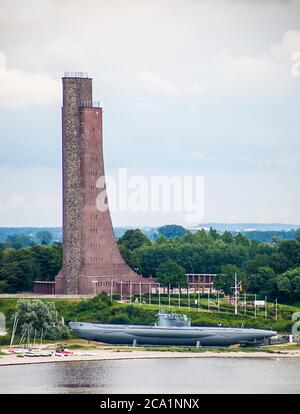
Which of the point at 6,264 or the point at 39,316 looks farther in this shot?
the point at 6,264

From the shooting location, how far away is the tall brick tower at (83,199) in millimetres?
137625

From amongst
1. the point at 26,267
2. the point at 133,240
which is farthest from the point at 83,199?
the point at 133,240

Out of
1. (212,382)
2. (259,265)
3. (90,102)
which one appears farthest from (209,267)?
(212,382)

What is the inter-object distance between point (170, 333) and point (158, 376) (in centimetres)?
1588

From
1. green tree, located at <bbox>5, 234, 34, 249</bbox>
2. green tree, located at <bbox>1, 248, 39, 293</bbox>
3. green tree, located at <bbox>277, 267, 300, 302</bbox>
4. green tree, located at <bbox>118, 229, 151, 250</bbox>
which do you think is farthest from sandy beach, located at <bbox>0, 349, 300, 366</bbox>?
green tree, located at <bbox>5, 234, 34, 249</bbox>

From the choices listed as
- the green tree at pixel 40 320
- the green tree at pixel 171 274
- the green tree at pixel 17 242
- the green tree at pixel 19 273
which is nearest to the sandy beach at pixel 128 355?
the green tree at pixel 40 320

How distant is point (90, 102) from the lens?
138250 millimetres

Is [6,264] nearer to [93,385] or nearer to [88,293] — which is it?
[88,293]

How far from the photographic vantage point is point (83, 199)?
138 m

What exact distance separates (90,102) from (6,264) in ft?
→ 38.9

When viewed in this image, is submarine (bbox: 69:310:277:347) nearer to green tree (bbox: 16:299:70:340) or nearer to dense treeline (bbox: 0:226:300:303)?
green tree (bbox: 16:299:70:340)

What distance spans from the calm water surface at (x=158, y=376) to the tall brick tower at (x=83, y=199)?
1717cm

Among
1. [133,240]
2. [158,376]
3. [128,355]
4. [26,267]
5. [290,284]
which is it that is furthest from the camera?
[133,240]

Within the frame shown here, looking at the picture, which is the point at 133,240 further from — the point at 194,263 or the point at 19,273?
the point at 19,273
